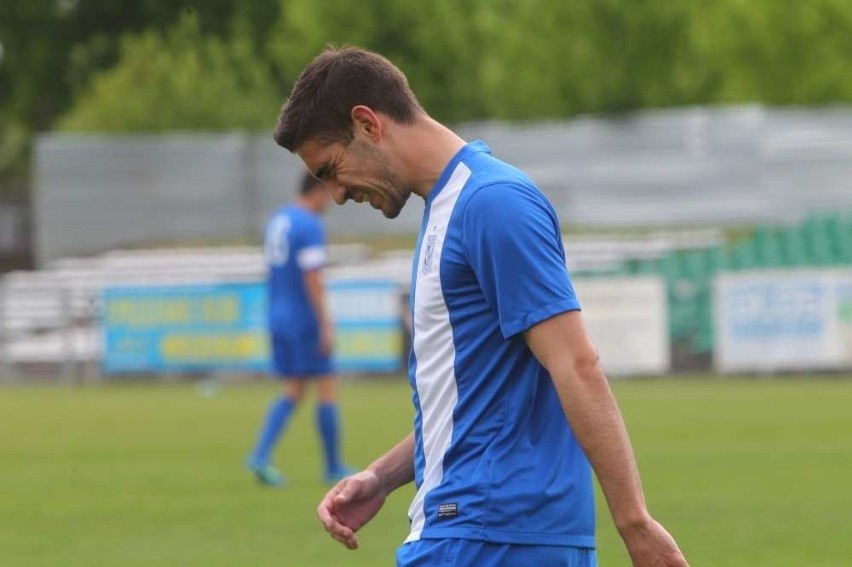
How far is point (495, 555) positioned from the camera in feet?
12.3

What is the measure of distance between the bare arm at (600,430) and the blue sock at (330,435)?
380 inches

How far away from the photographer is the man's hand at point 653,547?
11.9ft

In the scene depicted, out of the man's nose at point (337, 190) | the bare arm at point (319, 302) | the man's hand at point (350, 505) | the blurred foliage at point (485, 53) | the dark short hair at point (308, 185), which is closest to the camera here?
the man's nose at point (337, 190)

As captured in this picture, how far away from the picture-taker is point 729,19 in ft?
133

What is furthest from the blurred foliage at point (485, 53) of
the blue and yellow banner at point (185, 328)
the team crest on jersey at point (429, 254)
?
the team crest on jersey at point (429, 254)

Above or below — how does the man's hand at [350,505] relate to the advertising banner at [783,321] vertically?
above

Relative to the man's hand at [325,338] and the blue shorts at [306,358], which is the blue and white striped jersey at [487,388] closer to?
the man's hand at [325,338]

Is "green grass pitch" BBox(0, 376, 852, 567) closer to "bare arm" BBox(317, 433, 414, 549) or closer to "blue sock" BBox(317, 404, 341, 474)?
"blue sock" BBox(317, 404, 341, 474)

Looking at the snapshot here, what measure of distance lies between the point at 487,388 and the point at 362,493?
0.65 meters

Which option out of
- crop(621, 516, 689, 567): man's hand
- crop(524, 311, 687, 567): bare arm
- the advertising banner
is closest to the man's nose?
crop(524, 311, 687, 567): bare arm

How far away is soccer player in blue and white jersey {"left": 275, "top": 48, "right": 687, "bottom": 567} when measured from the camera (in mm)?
3637

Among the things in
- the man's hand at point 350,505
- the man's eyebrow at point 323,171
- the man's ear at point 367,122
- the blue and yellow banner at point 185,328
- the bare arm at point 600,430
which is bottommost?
the blue and yellow banner at point 185,328

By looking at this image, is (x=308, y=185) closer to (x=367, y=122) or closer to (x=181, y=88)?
(x=367, y=122)

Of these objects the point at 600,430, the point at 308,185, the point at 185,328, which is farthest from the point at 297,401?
the point at 185,328
